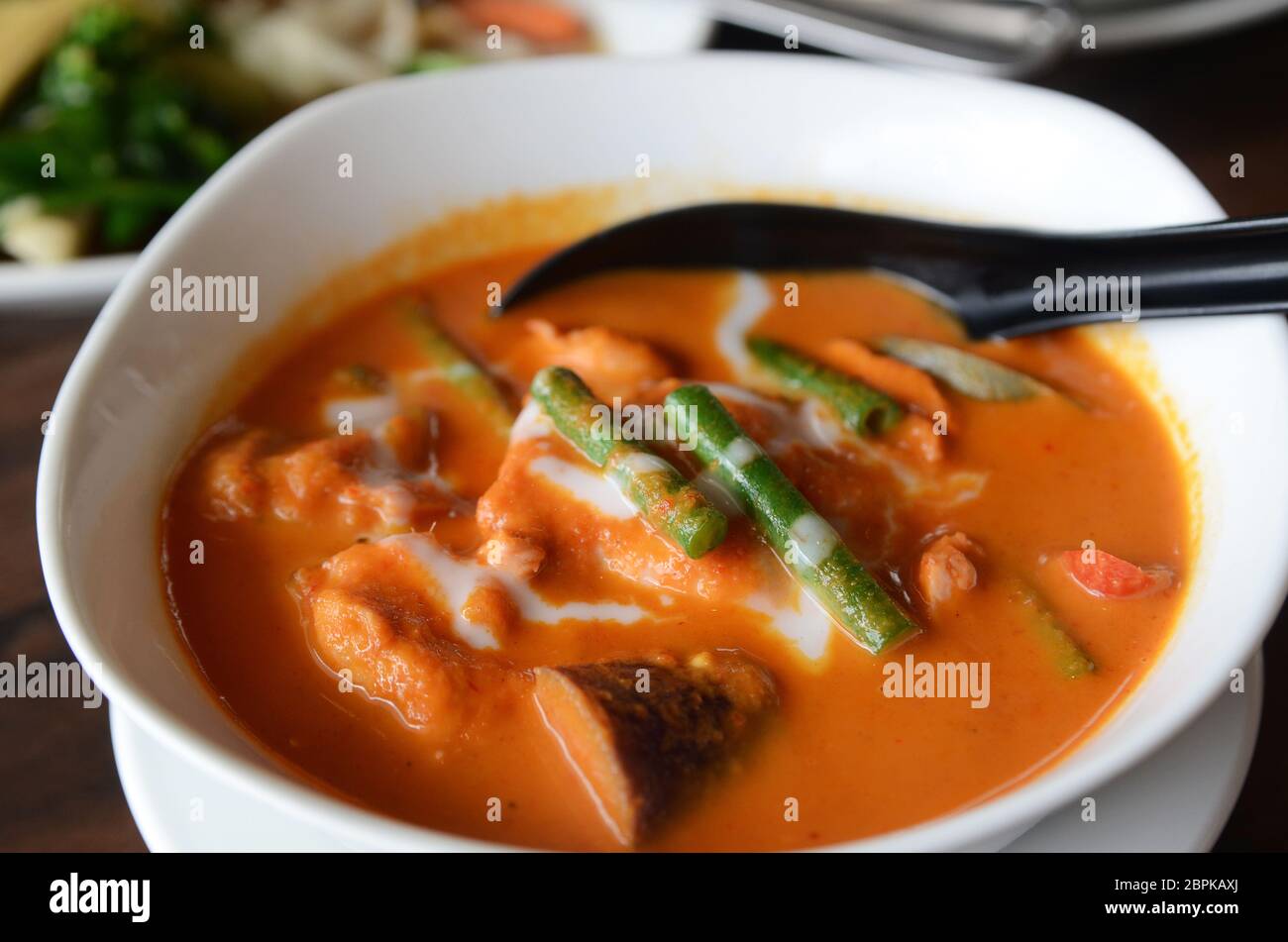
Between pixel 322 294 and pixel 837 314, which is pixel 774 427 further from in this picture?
pixel 322 294

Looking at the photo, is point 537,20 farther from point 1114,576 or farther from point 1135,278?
point 1114,576

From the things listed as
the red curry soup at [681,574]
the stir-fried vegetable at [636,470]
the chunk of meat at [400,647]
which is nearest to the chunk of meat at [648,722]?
the red curry soup at [681,574]

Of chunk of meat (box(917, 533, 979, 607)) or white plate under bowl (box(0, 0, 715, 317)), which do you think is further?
white plate under bowl (box(0, 0, 715, 317))

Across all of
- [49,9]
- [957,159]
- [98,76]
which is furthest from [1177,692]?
[49,9]

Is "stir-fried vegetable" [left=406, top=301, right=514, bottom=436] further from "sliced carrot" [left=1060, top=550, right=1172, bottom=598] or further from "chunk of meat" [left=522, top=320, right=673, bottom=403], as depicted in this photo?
"sliced carrot" [left=1060, top=550, right=1172, bottom=598]

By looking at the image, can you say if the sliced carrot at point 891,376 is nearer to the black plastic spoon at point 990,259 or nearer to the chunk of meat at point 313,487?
the black plastic spoon at point 990,259

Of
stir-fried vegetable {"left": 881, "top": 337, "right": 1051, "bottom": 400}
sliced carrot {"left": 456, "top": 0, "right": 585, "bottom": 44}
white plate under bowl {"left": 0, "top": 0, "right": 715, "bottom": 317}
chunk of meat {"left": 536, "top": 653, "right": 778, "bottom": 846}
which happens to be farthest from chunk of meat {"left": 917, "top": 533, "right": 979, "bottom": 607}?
sliced carrot {"left": 456, "top": 0, "right": 585, "bottom": 44}
